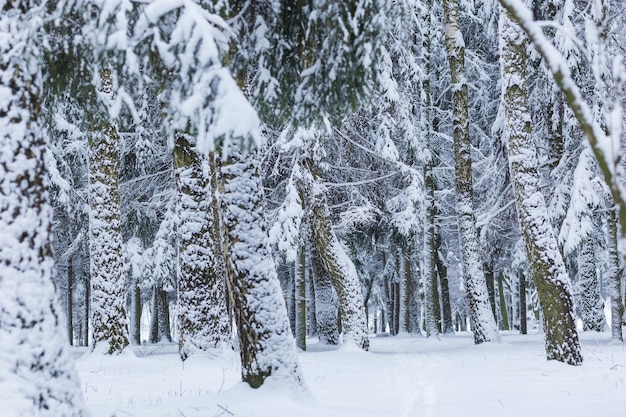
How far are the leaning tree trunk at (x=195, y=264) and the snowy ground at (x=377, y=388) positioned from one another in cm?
38

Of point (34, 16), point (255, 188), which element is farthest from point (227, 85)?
point (255, 188)

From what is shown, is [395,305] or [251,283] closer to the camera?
Answer: [251,283]

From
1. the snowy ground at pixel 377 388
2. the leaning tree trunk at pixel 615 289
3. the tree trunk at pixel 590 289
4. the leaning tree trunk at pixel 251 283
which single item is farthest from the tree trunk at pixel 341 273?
the leaning tree trunk at pixel 251 283

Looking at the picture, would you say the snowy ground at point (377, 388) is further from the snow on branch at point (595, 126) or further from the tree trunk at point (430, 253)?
the tree trunk at point (430, 253)

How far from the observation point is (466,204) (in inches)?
564

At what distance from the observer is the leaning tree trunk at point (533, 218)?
28.1 feet

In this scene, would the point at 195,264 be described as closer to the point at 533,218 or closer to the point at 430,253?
the point at 533,218

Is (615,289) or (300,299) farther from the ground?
(615,289)

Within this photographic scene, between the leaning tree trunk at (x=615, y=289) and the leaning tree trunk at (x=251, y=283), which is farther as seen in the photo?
the leaning tree trunk at (x=615, y=289)

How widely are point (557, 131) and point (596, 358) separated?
22.8 ft

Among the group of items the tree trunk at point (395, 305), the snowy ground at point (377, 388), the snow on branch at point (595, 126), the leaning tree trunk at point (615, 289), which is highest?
the snow on branch at point (595, 126)

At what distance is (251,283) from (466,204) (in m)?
9.59

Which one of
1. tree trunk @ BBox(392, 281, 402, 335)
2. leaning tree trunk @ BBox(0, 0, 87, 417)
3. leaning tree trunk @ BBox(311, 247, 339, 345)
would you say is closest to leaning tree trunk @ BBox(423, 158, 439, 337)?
leaning tree trunk @ BBox(311, 247, 339, 345)

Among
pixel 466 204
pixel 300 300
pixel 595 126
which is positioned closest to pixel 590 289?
pixel 466 204
